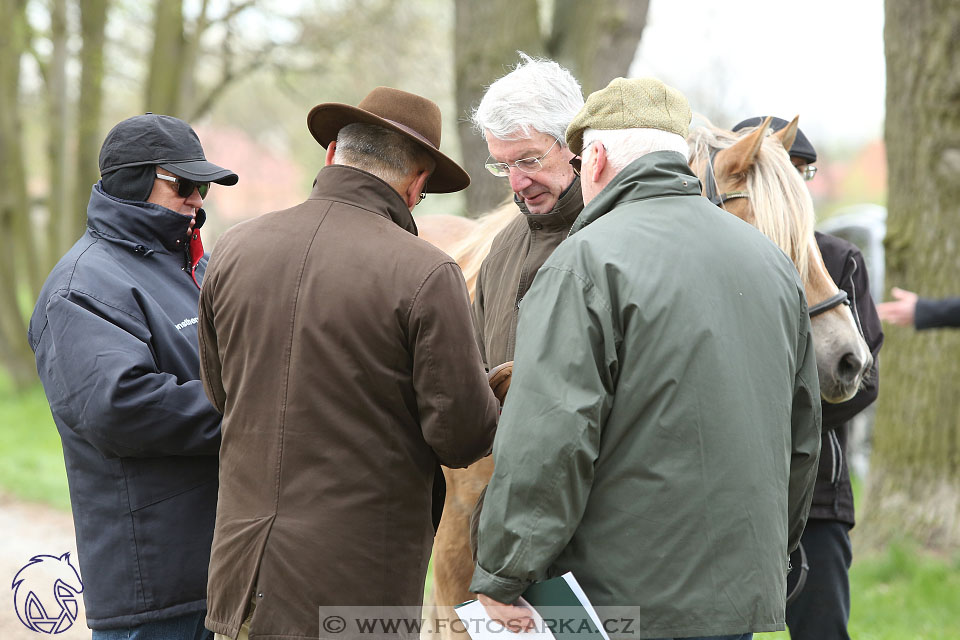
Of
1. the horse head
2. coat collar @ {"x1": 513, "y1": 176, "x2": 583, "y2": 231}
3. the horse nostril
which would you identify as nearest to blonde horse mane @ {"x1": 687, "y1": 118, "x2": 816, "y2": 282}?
the horse head

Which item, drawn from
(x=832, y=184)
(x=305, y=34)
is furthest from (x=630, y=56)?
(x=832, y=184)

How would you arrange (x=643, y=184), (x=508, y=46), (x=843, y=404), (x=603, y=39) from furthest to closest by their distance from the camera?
(x=603, y=39) → (x=508, y=46) → (x=843, y=404) → (x=643, y=184)

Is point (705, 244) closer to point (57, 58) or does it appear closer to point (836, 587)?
point (836, 587)

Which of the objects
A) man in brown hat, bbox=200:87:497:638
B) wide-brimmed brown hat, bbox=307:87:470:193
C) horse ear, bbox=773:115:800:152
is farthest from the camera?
horse ear, bbox=773:115:800:152

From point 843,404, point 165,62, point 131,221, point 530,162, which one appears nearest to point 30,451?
point 165,62

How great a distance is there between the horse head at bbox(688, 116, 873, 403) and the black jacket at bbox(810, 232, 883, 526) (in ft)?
0.97

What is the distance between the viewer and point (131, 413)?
2.37 m

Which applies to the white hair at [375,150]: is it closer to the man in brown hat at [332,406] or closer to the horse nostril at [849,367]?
the man in brown hat at [332,406]

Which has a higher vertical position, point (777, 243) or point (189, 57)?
point (189, 57)

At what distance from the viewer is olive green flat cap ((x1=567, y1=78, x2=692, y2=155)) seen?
7.07ft

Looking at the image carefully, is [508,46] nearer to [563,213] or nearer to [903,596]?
[563,213]

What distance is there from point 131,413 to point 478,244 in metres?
1.69

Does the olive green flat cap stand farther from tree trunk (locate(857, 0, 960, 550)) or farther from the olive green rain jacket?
tree trunk (locate(857, 0, 960, 550))

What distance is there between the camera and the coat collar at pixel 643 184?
82.5 inches
